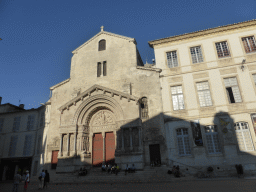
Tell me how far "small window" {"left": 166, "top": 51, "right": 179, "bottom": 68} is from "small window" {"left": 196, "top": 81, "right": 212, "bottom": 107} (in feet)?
10.3

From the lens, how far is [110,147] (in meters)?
17.7

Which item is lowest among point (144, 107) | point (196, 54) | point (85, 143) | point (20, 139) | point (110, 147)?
point (110, 147)

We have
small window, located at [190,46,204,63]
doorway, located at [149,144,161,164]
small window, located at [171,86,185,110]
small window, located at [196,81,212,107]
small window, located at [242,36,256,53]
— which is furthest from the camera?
small window, located at [190,46,204,63]

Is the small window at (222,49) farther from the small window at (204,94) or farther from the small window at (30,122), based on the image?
the small window at (30,122)

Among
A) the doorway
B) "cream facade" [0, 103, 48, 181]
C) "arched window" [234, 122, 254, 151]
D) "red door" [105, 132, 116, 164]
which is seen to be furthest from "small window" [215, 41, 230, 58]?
"cream facade" [0, 103, 48, 181]

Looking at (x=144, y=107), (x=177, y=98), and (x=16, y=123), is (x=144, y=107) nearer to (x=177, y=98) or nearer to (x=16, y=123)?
(x=177, y=98)

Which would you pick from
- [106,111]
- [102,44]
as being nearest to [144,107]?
[106,111]

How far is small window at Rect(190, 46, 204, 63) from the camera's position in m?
17.8

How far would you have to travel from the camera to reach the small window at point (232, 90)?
52.0 feet

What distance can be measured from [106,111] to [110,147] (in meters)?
3.60

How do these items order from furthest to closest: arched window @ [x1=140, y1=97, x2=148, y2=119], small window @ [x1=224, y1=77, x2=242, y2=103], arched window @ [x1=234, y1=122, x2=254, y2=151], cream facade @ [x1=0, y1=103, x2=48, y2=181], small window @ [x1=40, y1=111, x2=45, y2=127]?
cream facade @ [x1=0, y1=103, x2=48, y2=181] < small window @ [x1=40, y1=111, x2=45, y2=127] < arched window @ [x1=140, y1=97, x2=148, y2=119] < small window @ [x1=224, y1=77, x2=242, y2=103] < arched window @ [x1=234, y1=122, x2=254, y2=151]

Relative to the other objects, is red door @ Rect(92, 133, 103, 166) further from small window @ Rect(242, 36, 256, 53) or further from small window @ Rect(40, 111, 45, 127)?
small window @ Rect(242, 36, 256, 53)

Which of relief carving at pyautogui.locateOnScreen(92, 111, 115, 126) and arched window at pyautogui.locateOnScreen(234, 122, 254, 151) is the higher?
relief carving at pyautogui.locateOnScreen(92, 111, 115, 126)

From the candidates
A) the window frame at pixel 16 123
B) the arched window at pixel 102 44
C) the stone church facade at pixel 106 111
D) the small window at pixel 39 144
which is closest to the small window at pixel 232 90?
the stone church facade at pixel 106 111
